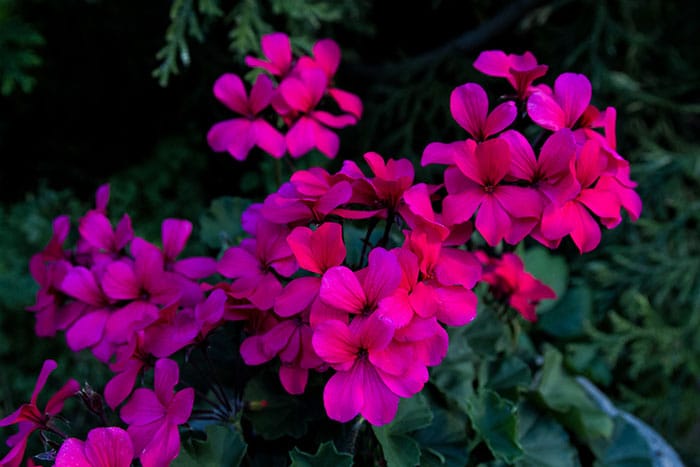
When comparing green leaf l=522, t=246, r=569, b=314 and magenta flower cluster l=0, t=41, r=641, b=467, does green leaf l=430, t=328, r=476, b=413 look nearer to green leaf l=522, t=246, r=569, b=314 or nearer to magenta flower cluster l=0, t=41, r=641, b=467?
magenta flower cluster l=0, t=41, r=641, b=467

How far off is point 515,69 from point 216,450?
2.17ft

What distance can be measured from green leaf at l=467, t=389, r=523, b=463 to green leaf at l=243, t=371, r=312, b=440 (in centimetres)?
28

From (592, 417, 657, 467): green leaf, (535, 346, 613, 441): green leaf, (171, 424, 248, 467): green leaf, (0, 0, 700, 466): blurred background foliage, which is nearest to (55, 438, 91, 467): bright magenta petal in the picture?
(171, 424, 248, 467): green leaf

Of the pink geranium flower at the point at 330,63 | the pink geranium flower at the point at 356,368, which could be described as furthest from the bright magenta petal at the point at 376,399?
the pink geranium flower at the point at 330,63

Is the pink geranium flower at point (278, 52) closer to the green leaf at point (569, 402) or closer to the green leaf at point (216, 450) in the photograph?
the green leaf at point (216, 450)

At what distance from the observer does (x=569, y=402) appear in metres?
1.47

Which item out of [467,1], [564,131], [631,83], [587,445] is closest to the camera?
[564,131]

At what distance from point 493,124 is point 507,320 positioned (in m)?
0.56

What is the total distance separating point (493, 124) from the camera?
0.96 m

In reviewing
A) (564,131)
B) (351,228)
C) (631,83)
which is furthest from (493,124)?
(631,83)

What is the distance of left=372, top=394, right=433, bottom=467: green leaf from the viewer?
1.00 meters

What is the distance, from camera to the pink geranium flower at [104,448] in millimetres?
830

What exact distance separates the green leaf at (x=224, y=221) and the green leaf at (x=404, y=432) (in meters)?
0.55

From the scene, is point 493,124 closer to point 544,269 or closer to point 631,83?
point 544,269
